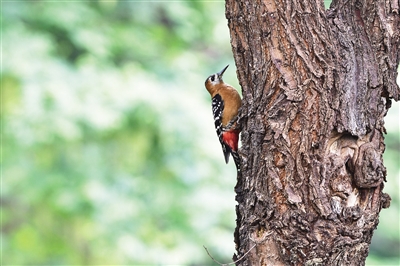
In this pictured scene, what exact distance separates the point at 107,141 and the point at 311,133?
210 inches

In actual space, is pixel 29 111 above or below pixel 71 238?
above

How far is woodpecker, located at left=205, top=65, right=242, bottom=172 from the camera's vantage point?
4866mm

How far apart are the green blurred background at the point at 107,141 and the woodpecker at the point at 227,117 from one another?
1.96 meters

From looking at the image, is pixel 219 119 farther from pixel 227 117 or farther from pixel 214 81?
pixel 214 81

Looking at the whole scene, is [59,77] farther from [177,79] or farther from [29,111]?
[177,79]

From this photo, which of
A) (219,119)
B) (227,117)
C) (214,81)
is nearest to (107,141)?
(214,81)

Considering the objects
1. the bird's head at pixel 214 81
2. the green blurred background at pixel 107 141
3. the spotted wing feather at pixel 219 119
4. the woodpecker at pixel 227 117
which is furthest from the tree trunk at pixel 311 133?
the green blurred background at pixel 107 141

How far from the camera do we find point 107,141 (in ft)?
25.9

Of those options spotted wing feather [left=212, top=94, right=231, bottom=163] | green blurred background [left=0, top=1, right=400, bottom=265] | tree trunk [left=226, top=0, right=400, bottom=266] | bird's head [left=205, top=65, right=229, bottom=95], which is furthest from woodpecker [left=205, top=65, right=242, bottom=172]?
green blurred background [left=0, top=1, right=400, bottom=265]

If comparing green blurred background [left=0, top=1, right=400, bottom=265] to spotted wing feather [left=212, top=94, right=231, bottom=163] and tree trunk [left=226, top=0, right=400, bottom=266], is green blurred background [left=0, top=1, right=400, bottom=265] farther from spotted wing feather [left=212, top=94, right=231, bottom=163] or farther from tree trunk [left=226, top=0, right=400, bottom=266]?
tree trunk [left=226, top=0, right=400, bottom=266]

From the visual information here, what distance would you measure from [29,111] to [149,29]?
2504mm

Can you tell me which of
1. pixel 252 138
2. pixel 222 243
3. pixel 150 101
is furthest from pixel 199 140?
pixel 252 138

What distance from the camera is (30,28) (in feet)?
24.8

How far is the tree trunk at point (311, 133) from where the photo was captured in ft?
9.35
